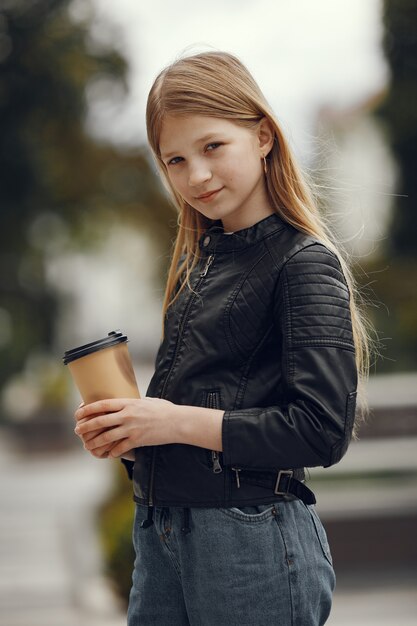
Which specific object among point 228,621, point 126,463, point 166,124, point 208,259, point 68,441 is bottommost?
point 68,441

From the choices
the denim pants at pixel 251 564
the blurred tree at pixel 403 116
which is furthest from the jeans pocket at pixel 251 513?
the blurred tree at pixel 403 116

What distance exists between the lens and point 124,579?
5109mm

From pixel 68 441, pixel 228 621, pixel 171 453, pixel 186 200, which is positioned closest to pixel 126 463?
pixel 171 453

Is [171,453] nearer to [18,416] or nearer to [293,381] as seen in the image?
[293,381]

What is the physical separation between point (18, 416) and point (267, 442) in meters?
12.1

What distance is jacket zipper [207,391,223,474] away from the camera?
1.55m

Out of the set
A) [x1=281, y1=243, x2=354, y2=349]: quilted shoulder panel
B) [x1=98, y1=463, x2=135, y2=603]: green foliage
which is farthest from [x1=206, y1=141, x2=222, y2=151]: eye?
[x1=98, y1=463, x2=135, y2=603]: green foliage

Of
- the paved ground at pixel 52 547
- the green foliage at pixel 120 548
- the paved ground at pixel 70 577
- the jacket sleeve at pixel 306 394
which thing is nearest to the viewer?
the jacket sleeve at pixel 306 394

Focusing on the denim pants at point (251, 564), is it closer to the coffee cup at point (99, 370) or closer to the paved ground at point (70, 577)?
the coffee cup at point (99, 370)

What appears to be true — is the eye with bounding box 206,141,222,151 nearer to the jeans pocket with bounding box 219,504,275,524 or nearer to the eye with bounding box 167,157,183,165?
the eye with bounding box 167,157,183,165

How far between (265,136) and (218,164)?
126 millimetres

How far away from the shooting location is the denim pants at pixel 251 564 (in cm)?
153

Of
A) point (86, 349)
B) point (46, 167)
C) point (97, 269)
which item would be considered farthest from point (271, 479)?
point (97, 269)

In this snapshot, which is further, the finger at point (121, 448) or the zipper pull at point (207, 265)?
the zipper pull at point (207, 265)
